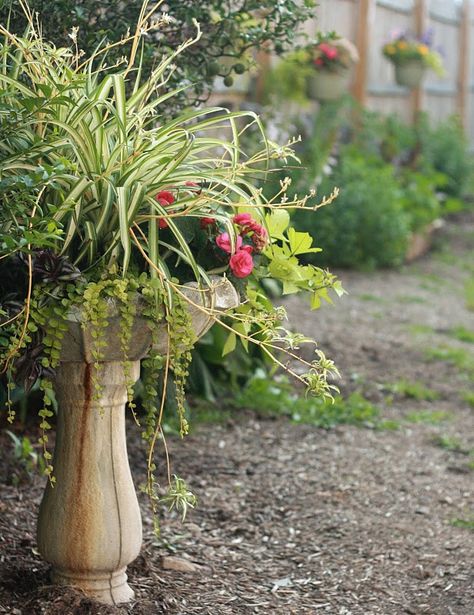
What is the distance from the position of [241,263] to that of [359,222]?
6009 millimetres

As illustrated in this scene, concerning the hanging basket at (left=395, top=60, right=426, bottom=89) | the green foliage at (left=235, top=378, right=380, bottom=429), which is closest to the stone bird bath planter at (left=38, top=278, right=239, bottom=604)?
the green foliage at (left=235, top=378, right=380, bottom=429)

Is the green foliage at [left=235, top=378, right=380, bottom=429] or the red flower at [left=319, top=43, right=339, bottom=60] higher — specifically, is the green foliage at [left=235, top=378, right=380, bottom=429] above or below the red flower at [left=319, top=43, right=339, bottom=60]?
below

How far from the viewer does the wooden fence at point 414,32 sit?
1042 centimetres

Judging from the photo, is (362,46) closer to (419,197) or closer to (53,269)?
(419,197)

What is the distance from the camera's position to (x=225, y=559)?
10.8 ft

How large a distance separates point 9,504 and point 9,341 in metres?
1.12

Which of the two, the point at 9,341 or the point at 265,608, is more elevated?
the point at 9,341

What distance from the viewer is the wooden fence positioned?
10422 millimetres

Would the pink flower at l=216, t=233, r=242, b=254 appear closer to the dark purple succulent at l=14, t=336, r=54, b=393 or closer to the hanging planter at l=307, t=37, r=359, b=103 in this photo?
the dark purple succulent at l=14, t=336, r=54, b=393

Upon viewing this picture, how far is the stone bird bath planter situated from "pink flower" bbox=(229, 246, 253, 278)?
0.05m

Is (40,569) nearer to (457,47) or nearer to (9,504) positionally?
(9,504)

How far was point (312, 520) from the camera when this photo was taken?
366cm

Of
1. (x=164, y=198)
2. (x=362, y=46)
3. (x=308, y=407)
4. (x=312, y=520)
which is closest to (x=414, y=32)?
(x=362, y=46)

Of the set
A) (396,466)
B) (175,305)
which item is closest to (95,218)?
(175,305)
